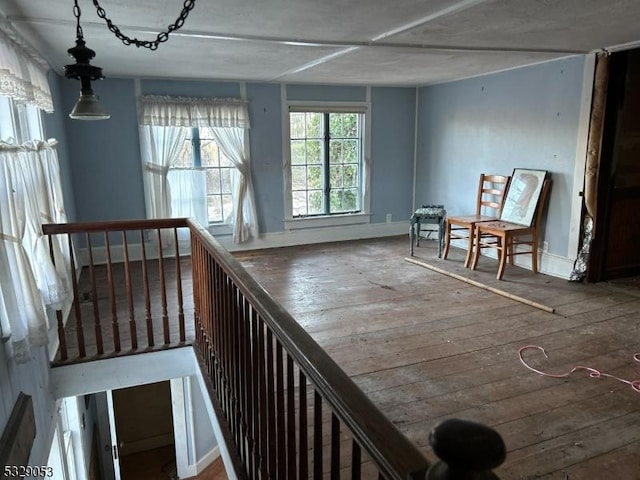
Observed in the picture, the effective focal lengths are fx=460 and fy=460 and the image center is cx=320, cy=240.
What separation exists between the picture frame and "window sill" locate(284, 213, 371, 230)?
2.11m

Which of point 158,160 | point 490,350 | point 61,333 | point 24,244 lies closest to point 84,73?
point 24,244

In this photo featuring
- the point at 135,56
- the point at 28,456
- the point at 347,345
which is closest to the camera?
the point at 28,456

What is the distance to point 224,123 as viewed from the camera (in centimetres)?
559

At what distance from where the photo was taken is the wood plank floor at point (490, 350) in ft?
7.17

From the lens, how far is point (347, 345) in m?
3.23

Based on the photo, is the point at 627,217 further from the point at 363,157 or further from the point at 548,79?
the point at 363,157

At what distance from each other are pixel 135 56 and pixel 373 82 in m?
3.10

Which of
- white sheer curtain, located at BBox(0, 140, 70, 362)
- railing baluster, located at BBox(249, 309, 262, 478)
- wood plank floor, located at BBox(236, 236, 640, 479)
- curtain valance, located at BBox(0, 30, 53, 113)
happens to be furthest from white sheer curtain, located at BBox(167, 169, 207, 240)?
railing baluster, located at BBox(249, 309, 262, 478)

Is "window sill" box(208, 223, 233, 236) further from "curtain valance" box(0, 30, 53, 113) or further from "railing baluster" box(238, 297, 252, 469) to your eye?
"railing baluster" box(238, 297, 252, 469)

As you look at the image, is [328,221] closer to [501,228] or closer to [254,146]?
[254,146]

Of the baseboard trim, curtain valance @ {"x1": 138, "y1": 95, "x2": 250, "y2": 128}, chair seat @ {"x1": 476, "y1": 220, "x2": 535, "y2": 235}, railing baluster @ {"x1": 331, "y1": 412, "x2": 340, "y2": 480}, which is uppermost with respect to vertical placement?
curtain valance @ {"x1": 138, "y1": 95, "x2": 250, "y2": 128}

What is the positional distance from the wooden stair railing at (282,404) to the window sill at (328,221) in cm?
311

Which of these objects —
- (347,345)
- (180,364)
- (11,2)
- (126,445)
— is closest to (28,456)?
(180,364)

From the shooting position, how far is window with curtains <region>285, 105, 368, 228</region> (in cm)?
615
